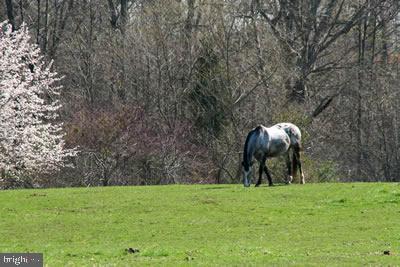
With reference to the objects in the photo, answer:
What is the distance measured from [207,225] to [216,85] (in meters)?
26.7

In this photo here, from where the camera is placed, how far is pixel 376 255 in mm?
17766

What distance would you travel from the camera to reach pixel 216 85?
51.5m

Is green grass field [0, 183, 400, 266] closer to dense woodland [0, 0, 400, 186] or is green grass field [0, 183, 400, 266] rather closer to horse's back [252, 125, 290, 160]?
horse's back [252, 125, 290, 160]

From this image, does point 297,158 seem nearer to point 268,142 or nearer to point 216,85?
point 268,142

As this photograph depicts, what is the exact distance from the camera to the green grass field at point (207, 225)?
723 inches

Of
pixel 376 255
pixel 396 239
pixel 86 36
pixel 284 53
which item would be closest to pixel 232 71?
pixel 284 53

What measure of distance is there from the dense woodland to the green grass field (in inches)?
556

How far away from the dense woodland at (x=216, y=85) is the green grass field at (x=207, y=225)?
1411 centimetres

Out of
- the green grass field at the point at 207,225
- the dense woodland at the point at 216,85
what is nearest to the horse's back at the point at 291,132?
the green grass field at the point at 207,225

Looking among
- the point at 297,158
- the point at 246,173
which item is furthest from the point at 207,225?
the point at 297,158

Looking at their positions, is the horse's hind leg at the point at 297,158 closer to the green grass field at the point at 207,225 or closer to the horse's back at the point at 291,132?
the horse's back at the point at 291,132

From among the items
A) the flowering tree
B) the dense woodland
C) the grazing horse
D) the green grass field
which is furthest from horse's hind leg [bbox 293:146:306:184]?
the flowering tree

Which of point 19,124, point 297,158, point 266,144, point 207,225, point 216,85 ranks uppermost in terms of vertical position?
point 216,85

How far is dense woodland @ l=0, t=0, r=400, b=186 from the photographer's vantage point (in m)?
50.3
